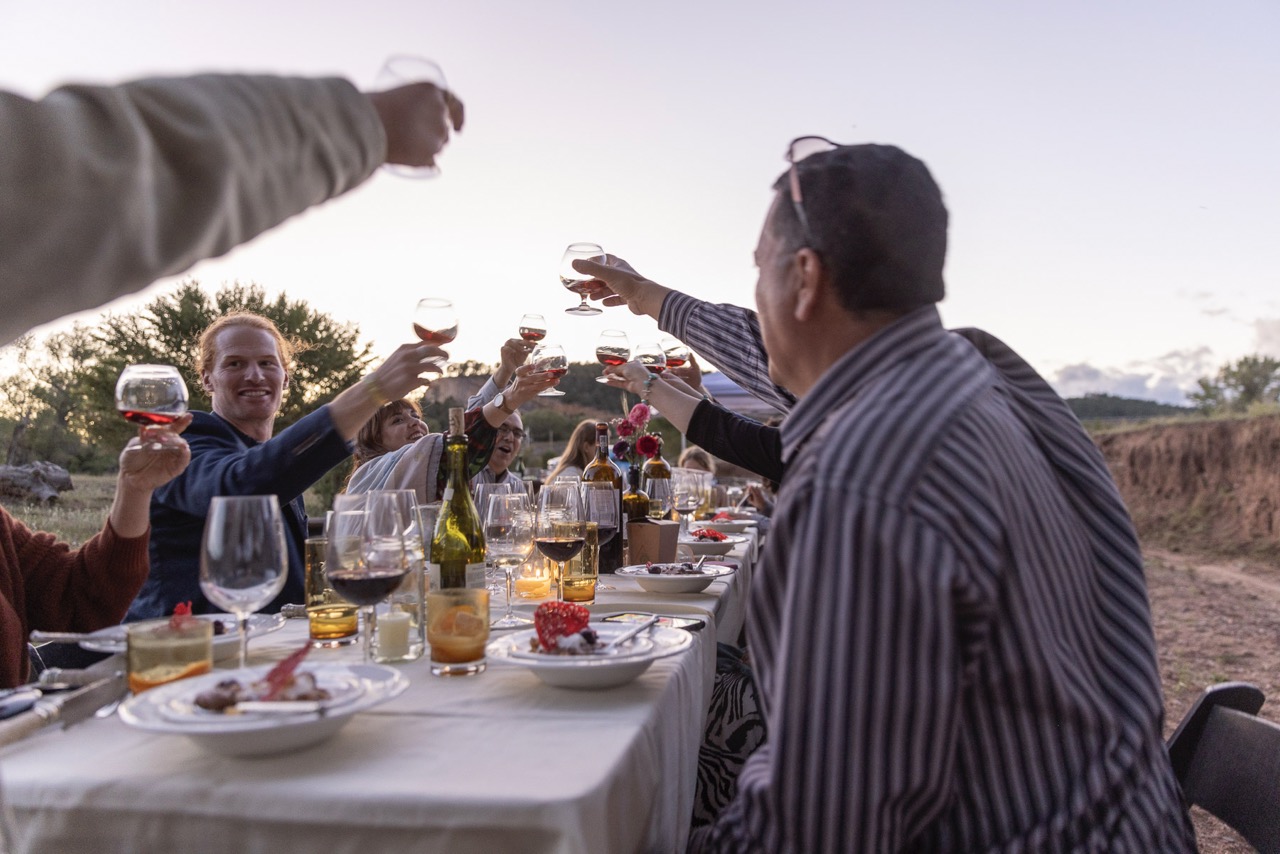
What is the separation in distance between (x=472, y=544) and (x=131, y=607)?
1082mm

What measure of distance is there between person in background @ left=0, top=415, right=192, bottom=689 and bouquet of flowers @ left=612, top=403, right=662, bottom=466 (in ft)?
6.93

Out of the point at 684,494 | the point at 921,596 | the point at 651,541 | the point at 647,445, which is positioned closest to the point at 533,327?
the point at 647,445

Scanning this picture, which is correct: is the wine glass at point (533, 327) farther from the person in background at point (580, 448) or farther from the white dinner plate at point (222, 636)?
the person in background at point (580, 448)

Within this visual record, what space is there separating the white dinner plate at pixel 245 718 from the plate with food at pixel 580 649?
0.25 m

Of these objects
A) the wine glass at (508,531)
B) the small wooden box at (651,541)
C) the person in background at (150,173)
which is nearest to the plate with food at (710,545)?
the small wooden box at (651,541)

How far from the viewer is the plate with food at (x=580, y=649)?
1.38 metres

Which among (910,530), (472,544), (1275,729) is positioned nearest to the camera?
(910,530)

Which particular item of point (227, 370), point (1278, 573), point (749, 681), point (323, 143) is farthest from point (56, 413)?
point (1278, 573)

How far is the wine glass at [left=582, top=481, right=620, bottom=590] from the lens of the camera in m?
2.47

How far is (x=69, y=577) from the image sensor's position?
7.39 feet

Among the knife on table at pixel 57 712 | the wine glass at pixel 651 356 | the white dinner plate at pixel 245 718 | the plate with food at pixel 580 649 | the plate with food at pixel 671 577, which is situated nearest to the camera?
the white dinner plate at pixel 245 718

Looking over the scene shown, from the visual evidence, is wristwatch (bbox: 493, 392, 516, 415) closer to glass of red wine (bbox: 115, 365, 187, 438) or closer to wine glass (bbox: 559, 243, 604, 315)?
wine glass (bbox: 559, 243, 604, 315)

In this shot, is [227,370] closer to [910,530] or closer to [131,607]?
[131,607]

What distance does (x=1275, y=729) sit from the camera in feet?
4.92
